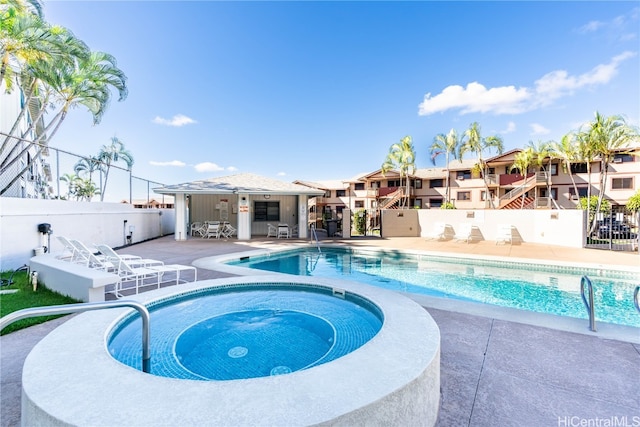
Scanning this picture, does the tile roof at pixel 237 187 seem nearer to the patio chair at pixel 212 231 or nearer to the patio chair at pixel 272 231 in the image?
the patio chair at pixel 212 231

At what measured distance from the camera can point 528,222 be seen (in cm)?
1498

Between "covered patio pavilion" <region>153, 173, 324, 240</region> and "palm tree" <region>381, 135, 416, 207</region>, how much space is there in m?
13.2

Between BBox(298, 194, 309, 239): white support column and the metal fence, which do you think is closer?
the metal fence

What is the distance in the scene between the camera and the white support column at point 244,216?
52.4 ft

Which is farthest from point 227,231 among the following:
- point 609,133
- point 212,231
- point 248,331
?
point 609,133

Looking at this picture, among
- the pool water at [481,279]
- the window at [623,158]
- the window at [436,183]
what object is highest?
the window at [623,158]

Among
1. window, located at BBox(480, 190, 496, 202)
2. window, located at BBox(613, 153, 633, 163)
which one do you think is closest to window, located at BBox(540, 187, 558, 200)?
window, located at BBox(480, 190, 496, 202)

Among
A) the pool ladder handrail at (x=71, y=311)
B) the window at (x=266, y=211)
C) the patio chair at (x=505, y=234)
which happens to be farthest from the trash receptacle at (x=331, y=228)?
the pool ladder handrail at (x=71, y=311)

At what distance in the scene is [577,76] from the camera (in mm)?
14625

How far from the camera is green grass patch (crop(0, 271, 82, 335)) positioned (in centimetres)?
409

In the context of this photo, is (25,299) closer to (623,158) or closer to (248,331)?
(248,331)

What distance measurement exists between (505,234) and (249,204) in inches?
544

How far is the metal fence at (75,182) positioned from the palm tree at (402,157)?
67.7ft

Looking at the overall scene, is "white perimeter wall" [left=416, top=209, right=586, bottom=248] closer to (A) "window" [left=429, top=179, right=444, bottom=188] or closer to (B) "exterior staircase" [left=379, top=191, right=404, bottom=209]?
(B) "exterior staircase" [left=379, top=191, right=404, bottom=209]
